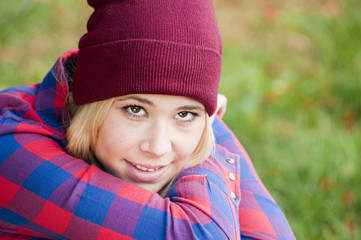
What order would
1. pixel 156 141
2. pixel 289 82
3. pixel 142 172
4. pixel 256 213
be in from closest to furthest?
pixel 156 141, pixel 142 172, pixel 256 213, pixel 289 82

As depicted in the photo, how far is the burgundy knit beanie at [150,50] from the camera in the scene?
1770 millimetres

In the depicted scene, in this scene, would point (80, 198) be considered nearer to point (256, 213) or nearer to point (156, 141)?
point (156, 141)

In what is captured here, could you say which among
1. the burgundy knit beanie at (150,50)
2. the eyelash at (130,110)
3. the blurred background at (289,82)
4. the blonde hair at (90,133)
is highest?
the burgundy knit beanie at (150,50)

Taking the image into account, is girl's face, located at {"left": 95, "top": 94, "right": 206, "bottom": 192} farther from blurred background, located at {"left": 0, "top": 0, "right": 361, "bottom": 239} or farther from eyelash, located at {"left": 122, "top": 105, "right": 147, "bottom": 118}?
blurred background, located at {"left": 0, "top": 0, "right": 361, "bottom": 239}

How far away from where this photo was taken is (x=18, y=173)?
173 centimetres

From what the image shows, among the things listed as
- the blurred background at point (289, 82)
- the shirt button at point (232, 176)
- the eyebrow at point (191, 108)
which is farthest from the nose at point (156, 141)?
the blurred background at point (289, 82)

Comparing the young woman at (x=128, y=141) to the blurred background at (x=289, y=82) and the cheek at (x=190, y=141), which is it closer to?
the cheek at (x=190, y=141)

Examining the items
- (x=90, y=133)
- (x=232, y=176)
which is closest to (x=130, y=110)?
(x=90, y=133)

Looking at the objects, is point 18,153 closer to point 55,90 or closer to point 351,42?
point 55,90

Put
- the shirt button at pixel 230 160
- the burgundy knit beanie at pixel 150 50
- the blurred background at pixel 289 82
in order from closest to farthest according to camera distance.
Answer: the burgundy knit beanie at pixel 150 50 < the shirt button at pixel 230 160 < the blurred background at pixel 289 82

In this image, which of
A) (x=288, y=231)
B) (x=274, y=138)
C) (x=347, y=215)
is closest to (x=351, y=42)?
(x=274, y=138)

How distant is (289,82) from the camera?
4766 millimetres

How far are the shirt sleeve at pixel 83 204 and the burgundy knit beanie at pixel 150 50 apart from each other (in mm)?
340

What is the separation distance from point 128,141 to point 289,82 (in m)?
3.28
